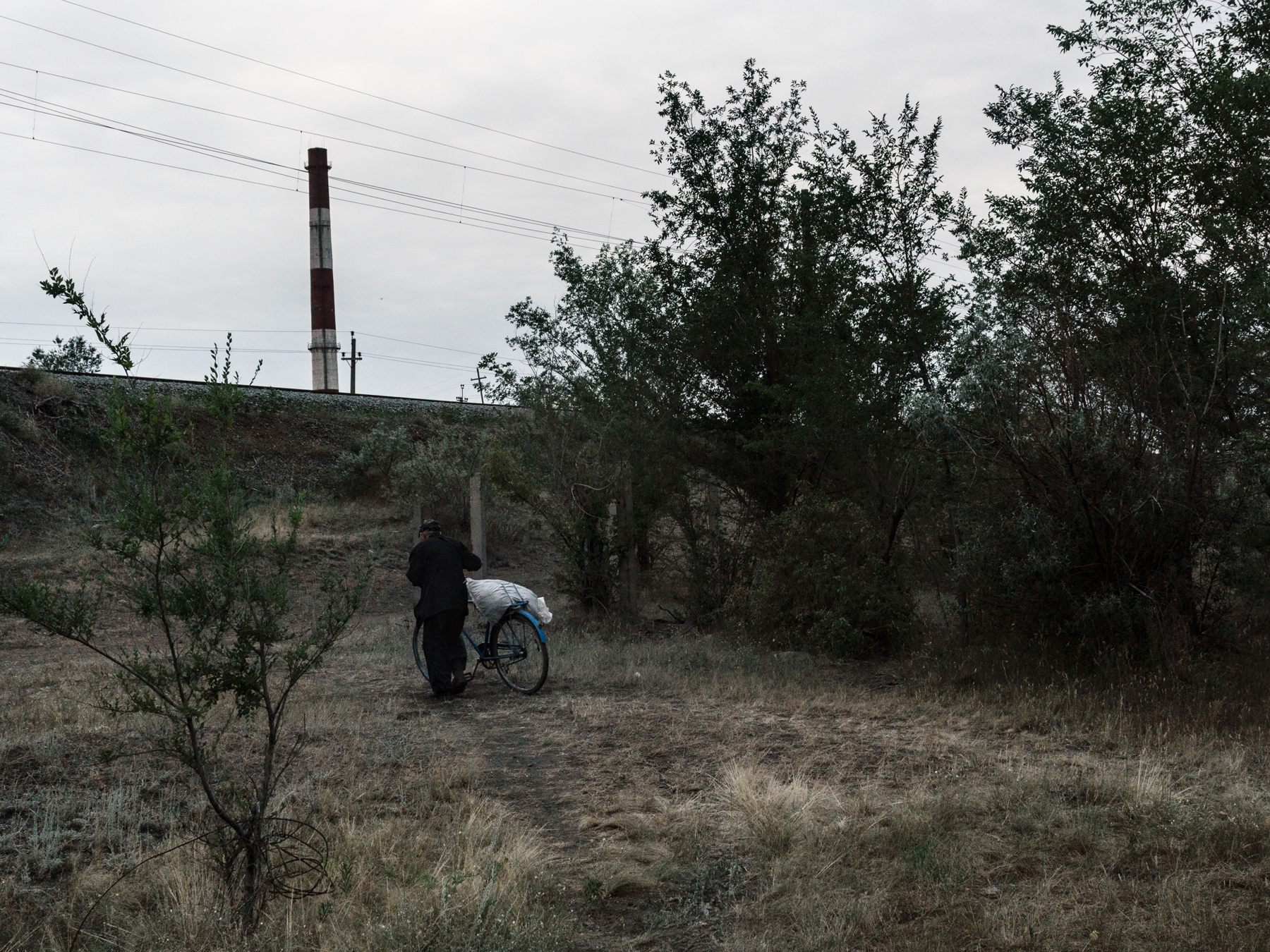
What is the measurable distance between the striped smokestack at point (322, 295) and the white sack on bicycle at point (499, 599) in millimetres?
27897

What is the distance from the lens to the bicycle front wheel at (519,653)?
10.5 metres

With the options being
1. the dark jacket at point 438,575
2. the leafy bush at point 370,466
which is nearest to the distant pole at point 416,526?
the leafy bush at point 370,466

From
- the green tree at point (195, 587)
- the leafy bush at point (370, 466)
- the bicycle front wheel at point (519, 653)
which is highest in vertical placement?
the leafy bush at point (370, 466)

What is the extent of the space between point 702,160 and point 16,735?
37.6 ft

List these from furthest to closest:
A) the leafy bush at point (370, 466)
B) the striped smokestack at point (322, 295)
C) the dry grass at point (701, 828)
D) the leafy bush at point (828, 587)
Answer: the striped smokestack at point (322, 295), the leafy bush at point (370, 466), the leafy bush at point (828, 587), the dry grass at point (701, 828)

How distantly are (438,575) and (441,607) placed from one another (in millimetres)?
344

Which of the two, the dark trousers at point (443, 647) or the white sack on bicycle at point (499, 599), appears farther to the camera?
the white sack on bicycle at point (499, 599)

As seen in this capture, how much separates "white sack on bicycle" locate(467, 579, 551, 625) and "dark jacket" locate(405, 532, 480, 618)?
28 cm

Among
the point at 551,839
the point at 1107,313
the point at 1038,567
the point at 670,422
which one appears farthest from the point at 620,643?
the point at 551,839

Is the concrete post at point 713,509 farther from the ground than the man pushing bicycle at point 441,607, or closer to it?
farther from the ground

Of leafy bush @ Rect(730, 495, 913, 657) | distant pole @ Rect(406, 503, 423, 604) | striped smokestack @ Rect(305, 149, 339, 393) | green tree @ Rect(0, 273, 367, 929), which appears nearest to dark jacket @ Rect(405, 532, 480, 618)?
leafy bush @ Rect(730, 495, 913, 657)

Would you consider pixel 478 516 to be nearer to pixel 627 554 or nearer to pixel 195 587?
pixel 627 554

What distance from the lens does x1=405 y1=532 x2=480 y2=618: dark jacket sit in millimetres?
10227

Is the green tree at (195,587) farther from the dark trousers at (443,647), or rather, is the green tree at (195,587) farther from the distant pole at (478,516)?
the distant pole at (478,516)
